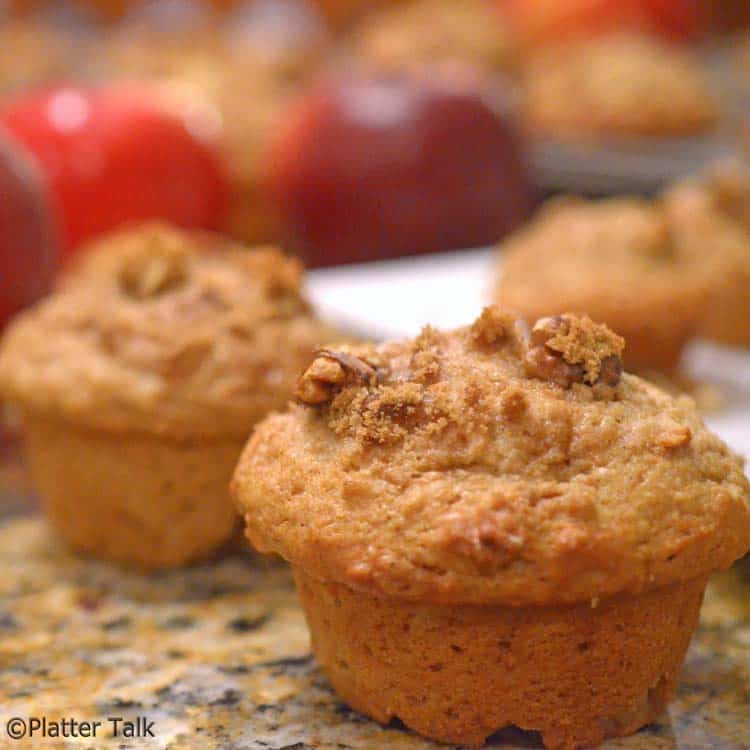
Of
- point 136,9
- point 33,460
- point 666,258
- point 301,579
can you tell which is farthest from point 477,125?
point 136,9

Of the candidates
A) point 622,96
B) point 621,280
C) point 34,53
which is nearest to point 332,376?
point 621,280

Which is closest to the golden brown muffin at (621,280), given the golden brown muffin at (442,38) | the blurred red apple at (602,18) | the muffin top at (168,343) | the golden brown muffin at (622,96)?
the muffin top at (168,343)

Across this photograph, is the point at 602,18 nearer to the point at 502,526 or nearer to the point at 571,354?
the point at 571,354

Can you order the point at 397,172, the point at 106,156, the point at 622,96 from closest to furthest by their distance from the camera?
the point at 106,156, the point at 397,172, the point at 622,96

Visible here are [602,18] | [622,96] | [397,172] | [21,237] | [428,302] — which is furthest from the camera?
[602,18]

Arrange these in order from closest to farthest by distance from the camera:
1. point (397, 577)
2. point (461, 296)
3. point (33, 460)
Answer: point (397, 577), point (33, 460), point (461, 296)

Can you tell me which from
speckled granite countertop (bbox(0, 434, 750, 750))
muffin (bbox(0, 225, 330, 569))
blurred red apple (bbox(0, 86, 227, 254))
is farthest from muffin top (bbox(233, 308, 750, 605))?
blurred red apple (bbox(0, 86, 227, 254))

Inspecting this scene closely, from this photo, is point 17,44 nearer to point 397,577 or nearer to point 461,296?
point 461,296

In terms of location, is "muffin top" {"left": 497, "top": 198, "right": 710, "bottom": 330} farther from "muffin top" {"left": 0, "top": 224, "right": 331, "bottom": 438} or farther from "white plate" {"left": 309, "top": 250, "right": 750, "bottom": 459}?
"muffin top" {"left": 0, "top": 224, "right": 331, "bottom": 438}
